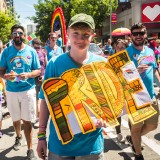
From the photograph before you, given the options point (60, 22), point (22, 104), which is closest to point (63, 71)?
point (22, 104)

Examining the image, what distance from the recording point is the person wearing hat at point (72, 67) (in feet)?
6.97

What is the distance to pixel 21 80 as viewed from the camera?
4.02 m

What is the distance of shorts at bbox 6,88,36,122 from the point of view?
410cm

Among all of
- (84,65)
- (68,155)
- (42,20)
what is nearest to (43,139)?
(68,155)

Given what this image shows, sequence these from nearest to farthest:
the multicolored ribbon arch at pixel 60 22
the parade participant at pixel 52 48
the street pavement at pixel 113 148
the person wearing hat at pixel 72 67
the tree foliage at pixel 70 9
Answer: the person wearing hat at pixel 72 67 < the street pavement at pixel 113 148 < the parade participant at pixel 52 48 < the multicolored ribbon arch at pixel 60 22 < the tree foliage at pixel 70 9

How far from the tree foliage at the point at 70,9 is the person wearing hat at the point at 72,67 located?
3435cm

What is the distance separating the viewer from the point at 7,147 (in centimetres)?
472

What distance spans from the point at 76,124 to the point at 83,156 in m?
0.30

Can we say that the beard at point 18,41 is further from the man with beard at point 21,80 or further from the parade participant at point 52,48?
the parade participant at point 52,48

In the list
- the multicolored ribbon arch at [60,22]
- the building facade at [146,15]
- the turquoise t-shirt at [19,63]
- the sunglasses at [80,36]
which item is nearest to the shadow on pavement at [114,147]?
the turquoise t-shirt at [19,63]

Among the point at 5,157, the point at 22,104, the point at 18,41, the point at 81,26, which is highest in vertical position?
the point at 81,26

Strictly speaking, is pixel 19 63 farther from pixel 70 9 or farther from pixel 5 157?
pixel 70 9

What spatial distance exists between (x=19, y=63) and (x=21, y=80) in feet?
0.81

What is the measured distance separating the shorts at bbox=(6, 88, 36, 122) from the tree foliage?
32.7 m
